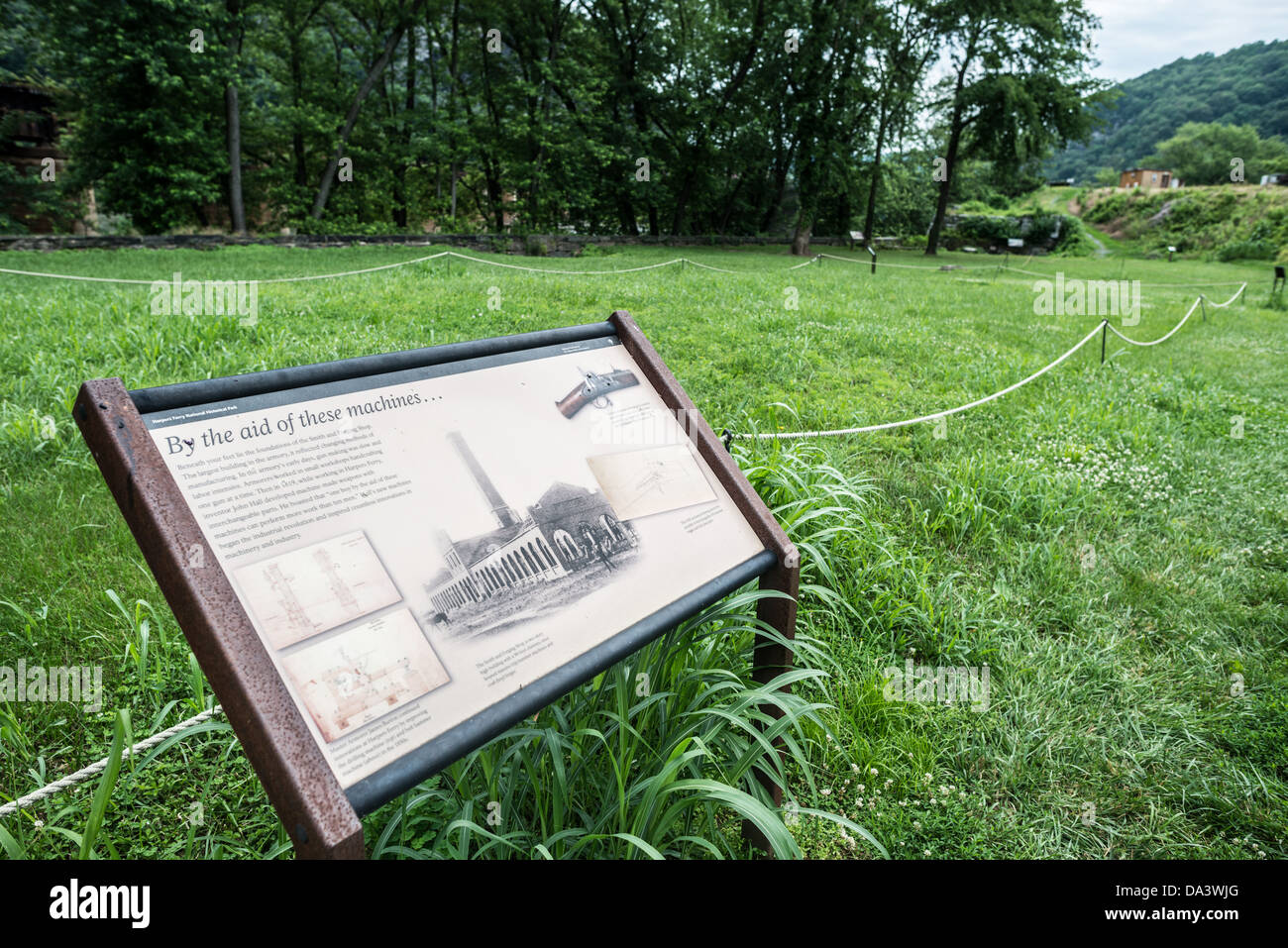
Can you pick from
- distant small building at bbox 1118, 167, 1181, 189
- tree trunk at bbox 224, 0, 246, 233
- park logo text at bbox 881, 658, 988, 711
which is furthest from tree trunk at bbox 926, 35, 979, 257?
distant small building at bbox 1118, 167, 1181, 189

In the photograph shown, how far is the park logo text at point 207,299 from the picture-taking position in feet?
21.7

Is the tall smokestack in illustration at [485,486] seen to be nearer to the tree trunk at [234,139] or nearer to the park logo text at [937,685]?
the park logo text at [937,685]

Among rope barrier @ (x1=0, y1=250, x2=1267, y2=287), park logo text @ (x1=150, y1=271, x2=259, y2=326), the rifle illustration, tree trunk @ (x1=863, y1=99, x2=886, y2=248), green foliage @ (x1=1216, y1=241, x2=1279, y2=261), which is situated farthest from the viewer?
green foliage @ (x1=1216, y1=241, x2=1279, y2=261)

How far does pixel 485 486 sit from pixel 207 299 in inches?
336

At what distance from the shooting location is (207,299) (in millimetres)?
8414

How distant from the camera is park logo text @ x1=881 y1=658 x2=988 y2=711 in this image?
2.67 meters

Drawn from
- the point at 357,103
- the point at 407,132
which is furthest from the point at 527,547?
the point at 407,132

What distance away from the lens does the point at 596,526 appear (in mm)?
1761

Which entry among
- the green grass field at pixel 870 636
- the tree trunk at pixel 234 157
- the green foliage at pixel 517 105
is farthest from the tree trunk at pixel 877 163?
the green grass field at pixel 870 636

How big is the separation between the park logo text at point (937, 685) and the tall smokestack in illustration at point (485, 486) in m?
1.67

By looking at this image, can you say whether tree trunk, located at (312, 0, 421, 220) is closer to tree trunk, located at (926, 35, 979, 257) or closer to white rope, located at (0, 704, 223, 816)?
tree trunk, located at (926, 35, 979, 257)
